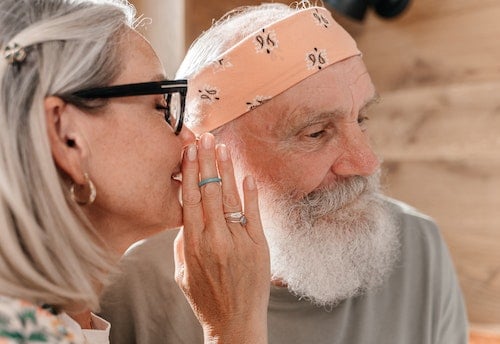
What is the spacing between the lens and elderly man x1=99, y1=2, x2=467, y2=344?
151cm

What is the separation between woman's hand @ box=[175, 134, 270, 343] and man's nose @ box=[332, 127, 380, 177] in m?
0.27

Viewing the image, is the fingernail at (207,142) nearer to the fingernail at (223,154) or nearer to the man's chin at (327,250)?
the fingernail at (223,154)

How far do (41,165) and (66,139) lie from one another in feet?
0.26

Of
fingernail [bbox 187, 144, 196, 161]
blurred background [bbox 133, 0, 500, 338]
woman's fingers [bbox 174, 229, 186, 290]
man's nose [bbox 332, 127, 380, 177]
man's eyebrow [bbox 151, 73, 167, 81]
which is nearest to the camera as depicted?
man's eyebrow [bbox 151, 73, 167, 81]

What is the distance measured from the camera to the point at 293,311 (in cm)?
156

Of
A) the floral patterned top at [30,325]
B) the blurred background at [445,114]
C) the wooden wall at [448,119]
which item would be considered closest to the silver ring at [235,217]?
the floral patterned top at [30,325]

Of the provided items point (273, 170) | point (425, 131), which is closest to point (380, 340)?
point (273, 170)

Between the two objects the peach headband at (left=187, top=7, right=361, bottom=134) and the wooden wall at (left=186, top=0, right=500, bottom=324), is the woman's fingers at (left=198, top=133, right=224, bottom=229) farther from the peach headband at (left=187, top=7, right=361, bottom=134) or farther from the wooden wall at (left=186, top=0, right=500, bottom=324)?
the wooden wall at (left=186, top=0, right=500, bottom=324)

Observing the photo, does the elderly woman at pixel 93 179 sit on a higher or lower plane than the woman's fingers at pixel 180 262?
A: higher

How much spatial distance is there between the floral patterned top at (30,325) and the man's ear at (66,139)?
0.20 metres

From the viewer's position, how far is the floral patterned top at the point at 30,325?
2.84 ft

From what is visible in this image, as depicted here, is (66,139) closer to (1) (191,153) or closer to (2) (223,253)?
(1) (191,153)

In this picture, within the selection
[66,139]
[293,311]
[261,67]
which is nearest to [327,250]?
[293,311]

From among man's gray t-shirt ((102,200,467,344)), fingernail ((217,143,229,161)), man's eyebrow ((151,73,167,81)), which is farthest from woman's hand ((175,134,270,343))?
man's gray t-shirt ((102,200,467,344))
